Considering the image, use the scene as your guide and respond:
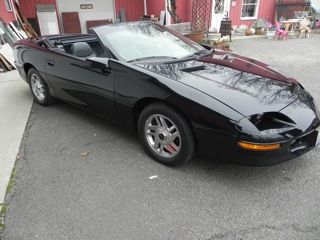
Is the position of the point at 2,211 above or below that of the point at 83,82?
below

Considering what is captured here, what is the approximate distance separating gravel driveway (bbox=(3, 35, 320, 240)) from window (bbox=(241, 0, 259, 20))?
507 inches

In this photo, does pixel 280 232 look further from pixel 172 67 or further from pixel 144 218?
pixel 172 67

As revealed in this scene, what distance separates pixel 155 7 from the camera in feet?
45.4

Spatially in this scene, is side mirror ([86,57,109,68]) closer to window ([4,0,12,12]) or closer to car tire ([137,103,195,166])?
car tire ([137,103,195,166])

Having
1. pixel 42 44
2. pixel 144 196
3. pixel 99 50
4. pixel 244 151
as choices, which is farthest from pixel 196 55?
pixel 42 44

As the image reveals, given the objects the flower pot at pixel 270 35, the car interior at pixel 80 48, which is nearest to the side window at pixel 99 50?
the car interior at pixel 80 48

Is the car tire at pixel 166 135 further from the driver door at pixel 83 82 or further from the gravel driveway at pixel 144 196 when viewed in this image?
the driver door at pixel 83 82

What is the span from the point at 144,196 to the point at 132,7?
44.4ft

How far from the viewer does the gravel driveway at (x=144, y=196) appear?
84.3 inches

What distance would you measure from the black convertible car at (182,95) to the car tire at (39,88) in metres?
0.36

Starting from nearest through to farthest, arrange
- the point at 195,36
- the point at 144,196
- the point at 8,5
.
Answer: the point at 144,196
the point at 195,36
the point at 8,5

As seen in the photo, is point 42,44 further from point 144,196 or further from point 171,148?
point 144,196

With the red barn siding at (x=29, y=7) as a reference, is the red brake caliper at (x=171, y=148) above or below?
below

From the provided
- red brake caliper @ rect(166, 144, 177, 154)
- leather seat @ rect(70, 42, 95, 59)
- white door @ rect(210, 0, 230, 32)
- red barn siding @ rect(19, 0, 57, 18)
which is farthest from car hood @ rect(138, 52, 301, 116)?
red barn siding @ rect(19, 0, 57, 18)
